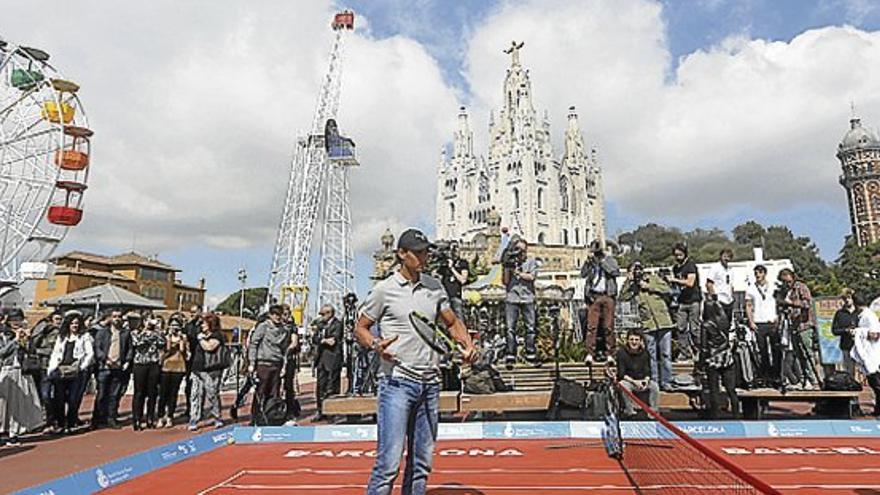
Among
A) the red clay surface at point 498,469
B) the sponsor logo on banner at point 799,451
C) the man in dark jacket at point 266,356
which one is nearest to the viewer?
the red clay surface at point 498,469

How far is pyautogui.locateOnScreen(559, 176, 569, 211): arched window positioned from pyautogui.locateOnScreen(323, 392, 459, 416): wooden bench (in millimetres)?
106418

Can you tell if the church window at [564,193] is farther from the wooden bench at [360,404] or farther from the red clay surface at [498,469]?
the red clay surface at [498,469]

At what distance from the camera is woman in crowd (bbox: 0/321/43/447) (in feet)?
25.5

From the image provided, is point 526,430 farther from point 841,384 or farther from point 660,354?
point 841,384

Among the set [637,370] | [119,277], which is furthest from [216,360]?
[119,277]

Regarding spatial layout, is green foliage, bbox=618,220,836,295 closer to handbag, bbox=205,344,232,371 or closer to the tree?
the tree

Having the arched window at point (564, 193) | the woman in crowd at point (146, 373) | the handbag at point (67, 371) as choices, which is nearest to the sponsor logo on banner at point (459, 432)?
the woman in crowd at point (146, 373)

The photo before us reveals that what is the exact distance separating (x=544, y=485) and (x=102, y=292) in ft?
55.9

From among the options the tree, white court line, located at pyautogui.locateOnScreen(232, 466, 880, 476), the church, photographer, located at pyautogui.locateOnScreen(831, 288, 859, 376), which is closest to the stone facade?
the tree

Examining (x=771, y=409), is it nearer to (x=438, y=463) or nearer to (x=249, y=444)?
(x=438, y=463)

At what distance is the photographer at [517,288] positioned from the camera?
29.9 ft

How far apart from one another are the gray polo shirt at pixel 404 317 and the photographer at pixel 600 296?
214 inches

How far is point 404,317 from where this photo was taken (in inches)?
140

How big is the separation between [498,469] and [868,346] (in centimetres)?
590
